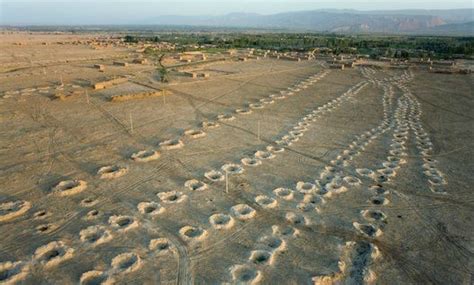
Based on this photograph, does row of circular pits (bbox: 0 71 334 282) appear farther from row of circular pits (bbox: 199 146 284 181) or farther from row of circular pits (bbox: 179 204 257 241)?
row of circular pits (bbox: 199 146 284 181)

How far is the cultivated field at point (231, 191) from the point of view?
367 inches

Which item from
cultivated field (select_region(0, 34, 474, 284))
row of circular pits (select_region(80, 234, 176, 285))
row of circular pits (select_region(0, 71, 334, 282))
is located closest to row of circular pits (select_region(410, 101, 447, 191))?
cultivated field (select_region(0, 34, 474, 284))

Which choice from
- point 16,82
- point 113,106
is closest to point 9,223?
point 113,106

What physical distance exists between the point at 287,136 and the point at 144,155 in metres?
6.81

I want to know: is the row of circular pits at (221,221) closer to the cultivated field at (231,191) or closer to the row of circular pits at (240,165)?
the cultivated field at (231,191)

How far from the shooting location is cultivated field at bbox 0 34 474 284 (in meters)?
9.32

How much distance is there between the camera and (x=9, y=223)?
35.5 feet

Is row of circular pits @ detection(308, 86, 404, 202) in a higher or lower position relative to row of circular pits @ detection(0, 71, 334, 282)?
lower

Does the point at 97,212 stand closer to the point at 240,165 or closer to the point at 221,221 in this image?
the point at 221,221

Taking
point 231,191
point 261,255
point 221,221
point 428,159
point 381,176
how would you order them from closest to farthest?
1. point 261,255
2. point 221,221
3. point 231,191
4. point 381,176
5. point 428,159

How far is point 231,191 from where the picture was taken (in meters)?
13.0

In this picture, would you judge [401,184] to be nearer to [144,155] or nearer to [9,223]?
[144,155]

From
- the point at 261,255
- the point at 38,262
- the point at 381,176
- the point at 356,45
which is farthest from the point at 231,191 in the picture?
the point at 356,45

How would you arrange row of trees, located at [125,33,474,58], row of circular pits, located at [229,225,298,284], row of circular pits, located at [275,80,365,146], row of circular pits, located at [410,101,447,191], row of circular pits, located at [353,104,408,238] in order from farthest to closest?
1. row of trees, located at [125,33,474,58]
2. row of circular pits, located at [275,80,365,146]
3. row of circular pits, located at [410,101,447,191]
4. row of circular pits, located at [353,104,408,238]
5. row of circular pits, located at [229,225,298,284]
